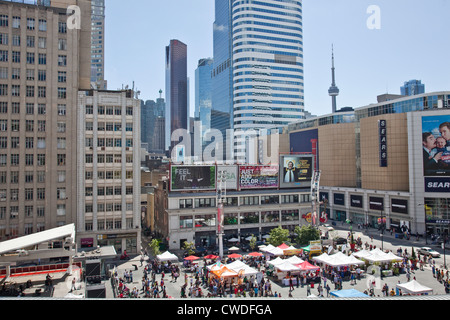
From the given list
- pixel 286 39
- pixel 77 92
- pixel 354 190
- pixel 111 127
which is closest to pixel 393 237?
pixel 354 190

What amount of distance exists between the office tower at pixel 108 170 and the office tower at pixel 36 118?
53.9 inches

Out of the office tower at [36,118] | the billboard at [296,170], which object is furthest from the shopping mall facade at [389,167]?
the office tower at [36,118]

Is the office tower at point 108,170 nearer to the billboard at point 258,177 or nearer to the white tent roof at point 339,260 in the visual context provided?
the billboard at point 258,177

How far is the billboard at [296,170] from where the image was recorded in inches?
2259

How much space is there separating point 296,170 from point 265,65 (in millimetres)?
95869

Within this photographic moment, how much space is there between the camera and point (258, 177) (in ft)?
184

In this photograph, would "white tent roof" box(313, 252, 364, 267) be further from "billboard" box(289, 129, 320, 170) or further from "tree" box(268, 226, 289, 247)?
"billboard" box(289, 129, 320, 170)

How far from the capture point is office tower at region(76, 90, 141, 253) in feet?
156

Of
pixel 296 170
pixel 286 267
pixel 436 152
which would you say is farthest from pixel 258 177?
pixel 436 152

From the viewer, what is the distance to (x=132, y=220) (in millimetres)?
49375

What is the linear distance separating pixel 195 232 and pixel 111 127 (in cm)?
1907

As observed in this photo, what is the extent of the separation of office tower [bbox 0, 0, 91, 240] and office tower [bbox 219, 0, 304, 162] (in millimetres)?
103985

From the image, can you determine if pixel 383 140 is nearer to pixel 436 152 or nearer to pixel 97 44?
pixel 436 152
